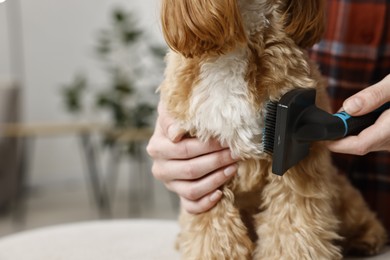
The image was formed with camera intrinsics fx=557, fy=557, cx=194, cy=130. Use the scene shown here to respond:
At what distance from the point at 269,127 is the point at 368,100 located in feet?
0.58

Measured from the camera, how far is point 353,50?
143cm

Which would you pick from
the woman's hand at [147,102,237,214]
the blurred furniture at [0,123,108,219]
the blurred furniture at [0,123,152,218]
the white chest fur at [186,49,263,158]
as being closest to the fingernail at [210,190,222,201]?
the woman's hand at [147,102,237,214]

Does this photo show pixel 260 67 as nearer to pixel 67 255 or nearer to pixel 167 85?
pixel 167 85

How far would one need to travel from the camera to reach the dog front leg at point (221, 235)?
3.28 feet

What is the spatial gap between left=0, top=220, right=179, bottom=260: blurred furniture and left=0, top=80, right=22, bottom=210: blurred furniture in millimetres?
2731

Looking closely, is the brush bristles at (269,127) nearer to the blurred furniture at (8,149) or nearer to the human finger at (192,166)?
the human finger at (192,166)

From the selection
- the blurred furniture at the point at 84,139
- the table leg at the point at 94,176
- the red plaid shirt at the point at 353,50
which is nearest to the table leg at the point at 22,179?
the blurred furniture at the point at 84,139

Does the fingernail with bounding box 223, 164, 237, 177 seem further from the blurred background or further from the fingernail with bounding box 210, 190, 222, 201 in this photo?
the blurred background

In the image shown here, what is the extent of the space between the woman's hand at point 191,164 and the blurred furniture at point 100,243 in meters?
0.21

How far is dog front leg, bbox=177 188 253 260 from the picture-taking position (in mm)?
999

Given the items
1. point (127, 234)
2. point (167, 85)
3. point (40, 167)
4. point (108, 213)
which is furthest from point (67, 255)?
point (40, 167)

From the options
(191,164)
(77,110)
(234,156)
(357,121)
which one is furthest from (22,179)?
(357,121)

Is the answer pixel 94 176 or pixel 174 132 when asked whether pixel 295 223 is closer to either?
pixel 174 132

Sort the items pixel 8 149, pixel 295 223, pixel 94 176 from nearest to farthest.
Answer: pixel 295 223 < pixel 8 149 < pixel 94 176
